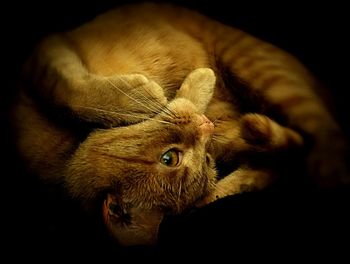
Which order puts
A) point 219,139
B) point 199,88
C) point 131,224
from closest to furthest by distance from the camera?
1. point 131,224
2. point 199,88
3. point 219,139

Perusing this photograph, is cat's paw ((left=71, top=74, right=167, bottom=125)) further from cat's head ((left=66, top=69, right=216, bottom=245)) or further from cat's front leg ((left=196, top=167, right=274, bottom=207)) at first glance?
cat's front leg ((left=196, top=167, right=274, bottom=207))

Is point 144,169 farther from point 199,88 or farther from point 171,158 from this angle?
point 199,88

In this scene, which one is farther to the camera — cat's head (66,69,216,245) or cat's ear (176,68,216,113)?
cat's ear (176,68,216,113)

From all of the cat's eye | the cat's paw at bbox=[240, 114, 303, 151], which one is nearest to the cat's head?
the cat's eye

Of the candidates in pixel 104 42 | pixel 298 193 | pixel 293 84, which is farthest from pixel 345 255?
pixel 104 42

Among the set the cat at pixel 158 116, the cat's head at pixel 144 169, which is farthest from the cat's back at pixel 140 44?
the cat's head at pixel 144 169

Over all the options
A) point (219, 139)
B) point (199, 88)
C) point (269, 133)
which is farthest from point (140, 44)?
point (269, 133)

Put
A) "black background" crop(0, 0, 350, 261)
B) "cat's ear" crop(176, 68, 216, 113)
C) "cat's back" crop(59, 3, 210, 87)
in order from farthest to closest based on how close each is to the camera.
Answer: "cat's back" crop(59, 3, 210, 87)
"cat's ear" crop(176, 68, 216, 113)
"black background" crop(0, 0, 350, 261)
